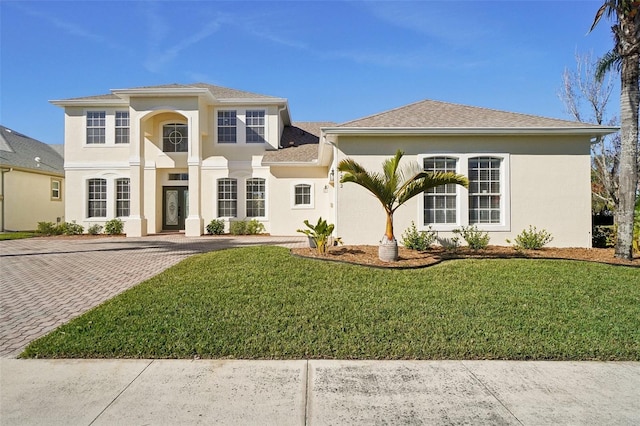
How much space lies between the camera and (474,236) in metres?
11.5

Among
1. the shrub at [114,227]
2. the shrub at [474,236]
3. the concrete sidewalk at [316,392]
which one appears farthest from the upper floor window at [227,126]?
the concrete sidewalk at [316,392]

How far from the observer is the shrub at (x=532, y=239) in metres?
11.6

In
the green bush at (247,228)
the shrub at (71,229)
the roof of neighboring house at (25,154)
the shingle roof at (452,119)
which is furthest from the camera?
the roof of neighboring house at (25,154)

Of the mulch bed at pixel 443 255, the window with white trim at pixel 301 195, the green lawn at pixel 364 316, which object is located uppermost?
the window with white trim at pixel 301 195

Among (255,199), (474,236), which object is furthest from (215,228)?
(474,236)

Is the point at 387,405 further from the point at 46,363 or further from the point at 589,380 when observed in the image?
the point at 46,363

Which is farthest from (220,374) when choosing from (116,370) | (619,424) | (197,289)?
(619,424)

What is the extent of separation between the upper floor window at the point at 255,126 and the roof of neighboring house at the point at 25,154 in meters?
14.8

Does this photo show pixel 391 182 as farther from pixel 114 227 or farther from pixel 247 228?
pixel 114 227

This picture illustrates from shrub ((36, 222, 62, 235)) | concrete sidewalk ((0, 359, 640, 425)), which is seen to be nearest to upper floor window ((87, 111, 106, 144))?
shrub ((36, 222, 62, 235))

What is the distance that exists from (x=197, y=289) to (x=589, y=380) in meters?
6.01

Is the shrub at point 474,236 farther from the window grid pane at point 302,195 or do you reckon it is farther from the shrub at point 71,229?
the shrub at point 71,229

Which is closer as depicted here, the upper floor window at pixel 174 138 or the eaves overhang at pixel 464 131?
the eaves overhang at pixel 464 131

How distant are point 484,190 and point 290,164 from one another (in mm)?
8958
